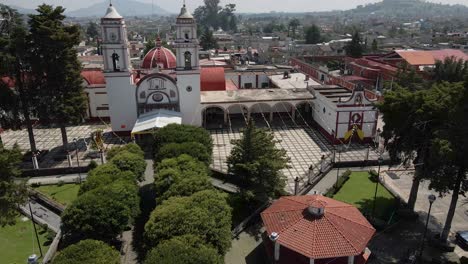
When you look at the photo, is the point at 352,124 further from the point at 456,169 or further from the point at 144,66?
the point at 144,66

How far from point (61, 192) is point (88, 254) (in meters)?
12.8

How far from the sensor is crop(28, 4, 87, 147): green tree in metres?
28.2

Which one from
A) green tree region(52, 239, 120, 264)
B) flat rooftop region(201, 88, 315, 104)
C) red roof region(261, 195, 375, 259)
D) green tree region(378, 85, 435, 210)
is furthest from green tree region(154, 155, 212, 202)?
flat rooftop region(201, 88, 315, 104)

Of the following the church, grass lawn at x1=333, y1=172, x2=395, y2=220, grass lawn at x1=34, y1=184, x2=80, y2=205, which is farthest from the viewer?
the church

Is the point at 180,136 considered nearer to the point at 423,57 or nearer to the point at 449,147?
the point at 449,147

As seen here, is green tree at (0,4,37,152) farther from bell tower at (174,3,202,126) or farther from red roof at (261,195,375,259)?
red roof at (261,195,375,259)

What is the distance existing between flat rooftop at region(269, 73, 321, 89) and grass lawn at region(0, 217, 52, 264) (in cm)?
3163

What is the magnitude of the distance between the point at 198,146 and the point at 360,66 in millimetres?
45721

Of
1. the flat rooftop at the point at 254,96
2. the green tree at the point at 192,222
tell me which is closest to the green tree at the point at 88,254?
the green tree at the point at 192,222

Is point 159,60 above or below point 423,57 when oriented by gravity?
above

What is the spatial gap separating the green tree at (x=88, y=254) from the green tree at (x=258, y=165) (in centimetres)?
863

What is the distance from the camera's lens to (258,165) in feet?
68.9

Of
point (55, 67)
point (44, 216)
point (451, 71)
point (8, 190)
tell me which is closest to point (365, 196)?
point (44, 216)

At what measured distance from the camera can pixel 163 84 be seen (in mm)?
34688
